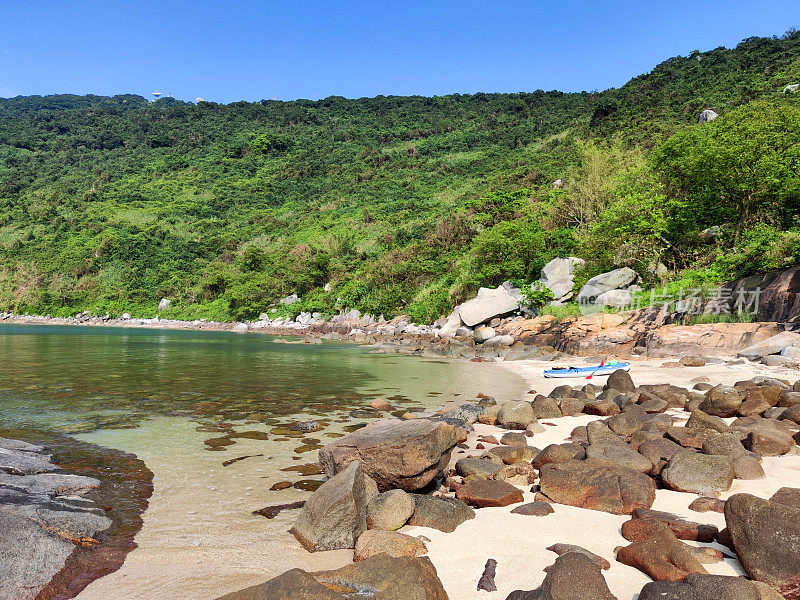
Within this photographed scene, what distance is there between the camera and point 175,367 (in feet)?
67.9

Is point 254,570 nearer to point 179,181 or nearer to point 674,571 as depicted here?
point 674,571

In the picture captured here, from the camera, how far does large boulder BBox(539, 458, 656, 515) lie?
5113 mm

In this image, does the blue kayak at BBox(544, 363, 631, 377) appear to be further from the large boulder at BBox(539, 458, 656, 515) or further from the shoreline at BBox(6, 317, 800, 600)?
the large boulder at BBox(539, 458, 656, 515)

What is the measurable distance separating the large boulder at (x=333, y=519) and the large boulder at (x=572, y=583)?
73.7 inches

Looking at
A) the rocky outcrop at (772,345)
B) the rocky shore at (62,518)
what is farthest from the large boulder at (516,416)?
the rocky outcrop at (772,345)

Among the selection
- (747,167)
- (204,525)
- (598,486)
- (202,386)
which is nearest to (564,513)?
(598,486)

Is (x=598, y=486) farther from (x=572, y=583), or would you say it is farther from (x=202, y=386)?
(x=202, y=386)

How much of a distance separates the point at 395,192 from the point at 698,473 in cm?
8605

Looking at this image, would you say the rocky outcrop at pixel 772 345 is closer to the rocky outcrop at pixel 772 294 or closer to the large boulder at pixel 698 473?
the rocky outcrop at pixel 772 294

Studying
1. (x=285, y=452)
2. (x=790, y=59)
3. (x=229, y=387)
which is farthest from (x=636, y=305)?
(x=790, y=59)

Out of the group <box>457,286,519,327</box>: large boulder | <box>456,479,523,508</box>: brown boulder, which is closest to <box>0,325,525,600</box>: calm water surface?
<box>456,479,523,508</box>: brown boulder

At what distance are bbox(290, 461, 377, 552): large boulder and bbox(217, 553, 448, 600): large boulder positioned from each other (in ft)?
3.04

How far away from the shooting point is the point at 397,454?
18.6 feet

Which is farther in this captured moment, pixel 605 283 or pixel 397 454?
pixel 605 283
